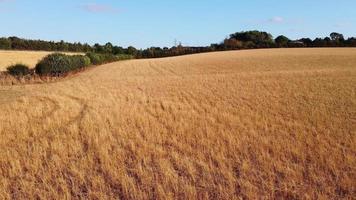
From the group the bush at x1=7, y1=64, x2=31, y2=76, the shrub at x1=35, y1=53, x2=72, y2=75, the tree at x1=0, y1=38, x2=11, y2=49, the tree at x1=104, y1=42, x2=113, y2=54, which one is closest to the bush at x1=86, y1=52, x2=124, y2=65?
the tree at x1=104, y1=42, x2=113, y2=54

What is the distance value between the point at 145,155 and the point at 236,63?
48636 millimetres

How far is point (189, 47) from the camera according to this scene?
117625 millimetres

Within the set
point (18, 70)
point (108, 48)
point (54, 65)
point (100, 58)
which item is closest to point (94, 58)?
point (100, 58)

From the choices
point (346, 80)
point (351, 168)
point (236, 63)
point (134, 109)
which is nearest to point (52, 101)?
point (134, 109)

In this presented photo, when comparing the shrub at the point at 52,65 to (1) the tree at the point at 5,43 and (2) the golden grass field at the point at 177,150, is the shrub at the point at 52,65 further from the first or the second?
(1) the tree at the point at 5,43

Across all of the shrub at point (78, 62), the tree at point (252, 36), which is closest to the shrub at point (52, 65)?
the shrub at point (78, 62)

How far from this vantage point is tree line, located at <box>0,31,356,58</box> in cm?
10188

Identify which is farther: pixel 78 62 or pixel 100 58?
pixel 100 58

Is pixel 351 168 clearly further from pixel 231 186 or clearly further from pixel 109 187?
pixel 109 187

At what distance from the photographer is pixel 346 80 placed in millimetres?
31391

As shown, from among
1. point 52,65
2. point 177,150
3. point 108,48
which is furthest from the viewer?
point 108,48

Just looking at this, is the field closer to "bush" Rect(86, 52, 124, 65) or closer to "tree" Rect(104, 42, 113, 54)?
"bush" Rect(86, 52, 124, 65)

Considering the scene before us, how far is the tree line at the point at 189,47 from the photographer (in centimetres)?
10188

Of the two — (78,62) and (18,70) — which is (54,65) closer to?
(18,70)
